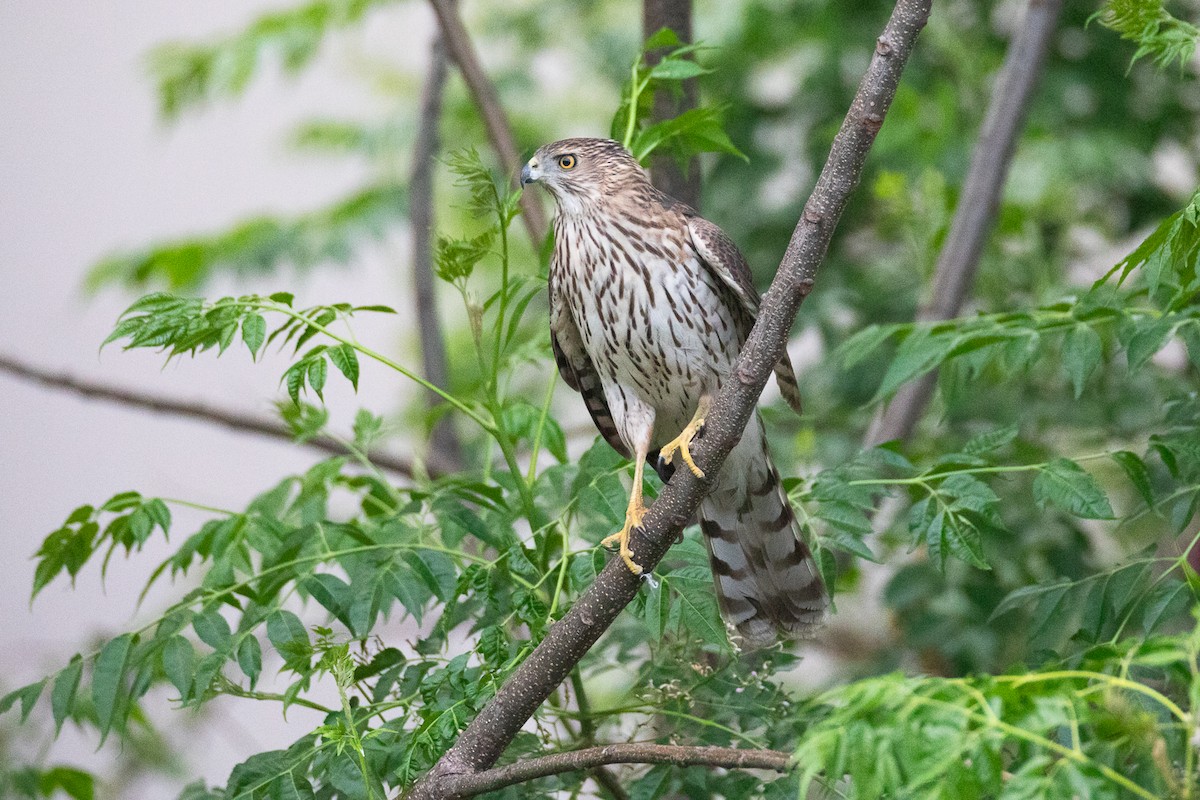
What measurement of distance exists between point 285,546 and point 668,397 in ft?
2.91

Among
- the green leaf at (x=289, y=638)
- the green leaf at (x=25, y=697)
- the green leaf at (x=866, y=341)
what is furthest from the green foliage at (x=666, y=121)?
the green leaf at (x=25, y=697)

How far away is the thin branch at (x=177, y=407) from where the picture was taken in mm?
3375

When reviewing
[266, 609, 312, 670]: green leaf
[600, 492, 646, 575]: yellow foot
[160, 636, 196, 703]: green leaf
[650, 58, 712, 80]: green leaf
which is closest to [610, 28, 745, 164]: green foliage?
[650, 58, 712, 80]: green leaf

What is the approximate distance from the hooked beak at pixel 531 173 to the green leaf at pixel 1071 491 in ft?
4.06

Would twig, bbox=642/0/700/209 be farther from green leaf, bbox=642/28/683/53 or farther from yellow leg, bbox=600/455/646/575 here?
yellow leg, bbox=600/455/646/575

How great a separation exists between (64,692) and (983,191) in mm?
2470

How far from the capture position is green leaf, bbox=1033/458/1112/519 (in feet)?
6.37

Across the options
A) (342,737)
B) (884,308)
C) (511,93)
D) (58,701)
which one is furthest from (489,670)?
(511,93)

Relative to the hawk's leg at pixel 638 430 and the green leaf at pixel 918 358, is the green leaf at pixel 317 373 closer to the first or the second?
the hawk's leg at pixel 638 430

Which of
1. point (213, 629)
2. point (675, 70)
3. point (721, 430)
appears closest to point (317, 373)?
point (213, 629)

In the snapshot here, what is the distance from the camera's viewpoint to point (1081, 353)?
218cm

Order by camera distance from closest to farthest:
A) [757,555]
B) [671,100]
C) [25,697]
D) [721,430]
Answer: [721,430], [25,697], [757,555], [671,100]

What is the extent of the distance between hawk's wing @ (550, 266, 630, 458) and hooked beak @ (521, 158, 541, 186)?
0.68ft

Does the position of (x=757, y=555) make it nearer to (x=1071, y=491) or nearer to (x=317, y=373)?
(x=1071, y=491)
